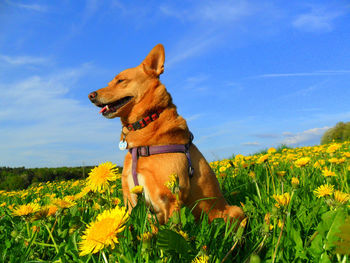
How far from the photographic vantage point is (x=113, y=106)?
3.32m

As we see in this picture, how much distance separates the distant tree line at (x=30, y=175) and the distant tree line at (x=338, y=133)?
17.8 meters

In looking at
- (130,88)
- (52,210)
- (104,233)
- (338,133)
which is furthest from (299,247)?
(338,133)

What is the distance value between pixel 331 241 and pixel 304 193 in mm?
2119

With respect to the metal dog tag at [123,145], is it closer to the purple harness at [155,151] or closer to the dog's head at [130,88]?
the purple harness at [155,151]

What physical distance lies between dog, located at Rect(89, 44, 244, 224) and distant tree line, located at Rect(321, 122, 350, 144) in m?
21.0

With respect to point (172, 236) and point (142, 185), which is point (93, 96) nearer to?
point (142, 185)

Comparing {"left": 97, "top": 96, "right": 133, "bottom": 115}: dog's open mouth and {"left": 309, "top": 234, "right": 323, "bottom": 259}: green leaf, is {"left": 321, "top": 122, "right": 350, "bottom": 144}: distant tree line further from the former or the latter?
{"left": 309, "top": 234, "right": 323, "bottom": 259}: green leaf

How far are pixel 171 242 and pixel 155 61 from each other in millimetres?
2493

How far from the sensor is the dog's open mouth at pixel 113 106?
3.24 m

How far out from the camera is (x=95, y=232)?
1.23m

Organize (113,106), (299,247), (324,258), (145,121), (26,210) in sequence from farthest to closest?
(113,106) → (145,121) → (26,210) → (299,247) → (324,258)

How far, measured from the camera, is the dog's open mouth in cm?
324

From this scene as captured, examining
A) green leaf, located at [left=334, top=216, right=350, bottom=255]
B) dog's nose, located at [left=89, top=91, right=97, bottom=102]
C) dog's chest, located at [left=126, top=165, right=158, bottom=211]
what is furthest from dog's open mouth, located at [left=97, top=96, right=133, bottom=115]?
green leaf, located at [left=334, top=216, right=350, bottom=255]

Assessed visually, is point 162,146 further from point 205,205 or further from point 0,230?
point 0,230
